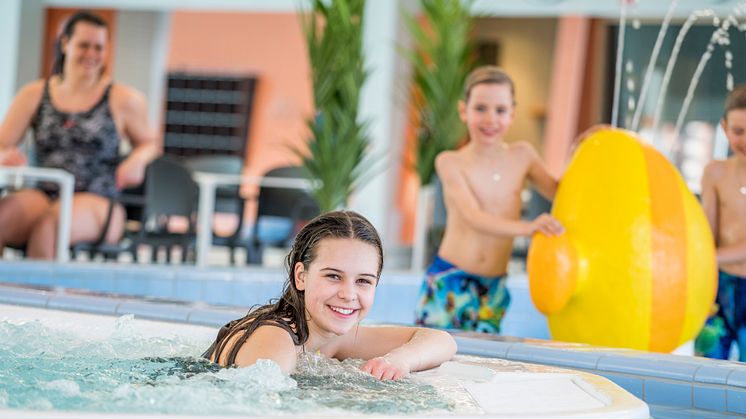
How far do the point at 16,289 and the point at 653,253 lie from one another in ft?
6.52

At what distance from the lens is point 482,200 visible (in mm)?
3883

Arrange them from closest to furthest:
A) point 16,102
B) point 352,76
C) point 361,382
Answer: point 361,382 < point 16,102 < point 352,76

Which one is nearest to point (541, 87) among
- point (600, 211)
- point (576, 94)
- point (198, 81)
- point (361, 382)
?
point (576, 94)

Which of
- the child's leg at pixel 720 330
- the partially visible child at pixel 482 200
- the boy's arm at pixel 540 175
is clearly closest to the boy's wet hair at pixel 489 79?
the partially visible child at pixel 482 200

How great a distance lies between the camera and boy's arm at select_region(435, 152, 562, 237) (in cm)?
349

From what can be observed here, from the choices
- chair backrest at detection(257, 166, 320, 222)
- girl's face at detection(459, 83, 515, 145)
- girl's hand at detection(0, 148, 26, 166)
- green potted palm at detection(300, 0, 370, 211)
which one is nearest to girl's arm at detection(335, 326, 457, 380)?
girl's face at detection(459, 83, 515, 145)

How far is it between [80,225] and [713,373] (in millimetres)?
3281

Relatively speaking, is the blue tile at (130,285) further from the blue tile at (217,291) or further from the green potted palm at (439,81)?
the green potted palm at (439,81)

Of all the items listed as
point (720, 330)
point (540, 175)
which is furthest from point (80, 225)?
point (720, 330)

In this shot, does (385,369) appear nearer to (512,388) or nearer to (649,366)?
(512,388)

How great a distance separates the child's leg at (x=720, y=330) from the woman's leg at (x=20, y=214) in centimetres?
284

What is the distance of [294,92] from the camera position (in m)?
14.4

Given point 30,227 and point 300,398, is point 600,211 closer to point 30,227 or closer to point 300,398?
point 300,398

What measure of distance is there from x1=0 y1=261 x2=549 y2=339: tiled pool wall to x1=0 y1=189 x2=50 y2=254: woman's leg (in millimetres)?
427
